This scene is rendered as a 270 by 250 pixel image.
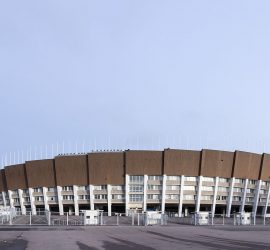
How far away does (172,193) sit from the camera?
119 meters

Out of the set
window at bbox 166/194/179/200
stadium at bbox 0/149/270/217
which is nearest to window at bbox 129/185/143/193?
stadium at bbox 0/149/270/217

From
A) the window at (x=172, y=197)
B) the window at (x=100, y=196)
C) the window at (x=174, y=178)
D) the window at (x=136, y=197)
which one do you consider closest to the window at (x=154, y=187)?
the window at (x=136, y=197)

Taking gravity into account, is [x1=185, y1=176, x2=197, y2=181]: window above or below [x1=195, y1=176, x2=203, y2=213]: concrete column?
above

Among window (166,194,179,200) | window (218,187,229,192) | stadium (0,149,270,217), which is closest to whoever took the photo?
stadium (0,149,270,217)

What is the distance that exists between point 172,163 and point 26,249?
98.1 meters

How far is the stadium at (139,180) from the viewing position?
4587 inches

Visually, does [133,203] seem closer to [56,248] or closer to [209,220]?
[209,220]

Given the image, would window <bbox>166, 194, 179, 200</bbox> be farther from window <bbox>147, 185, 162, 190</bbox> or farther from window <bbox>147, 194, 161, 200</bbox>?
window <bbox>147, 185, 162, 190</bbox>

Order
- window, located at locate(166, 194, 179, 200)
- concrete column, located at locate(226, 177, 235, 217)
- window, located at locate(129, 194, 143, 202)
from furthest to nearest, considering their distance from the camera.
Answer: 1. concrete column, located at locate(226, 177, 235, 217)
2. window, located at locate(166, 194, 179, 200)
3. window, located at locate(129, 194, 143, 202)

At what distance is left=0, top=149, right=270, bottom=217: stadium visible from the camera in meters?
116

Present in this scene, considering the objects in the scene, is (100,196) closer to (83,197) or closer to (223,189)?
(83,197)

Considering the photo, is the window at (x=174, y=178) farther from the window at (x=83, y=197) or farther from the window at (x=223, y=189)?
the window at (x=83, y=197)

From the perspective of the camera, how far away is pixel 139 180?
4638 inches

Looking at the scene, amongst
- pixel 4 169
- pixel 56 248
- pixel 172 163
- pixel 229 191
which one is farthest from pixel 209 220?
pixel 4 169
